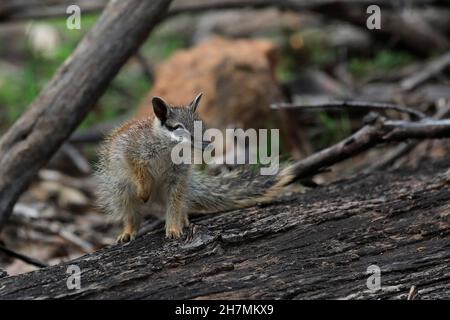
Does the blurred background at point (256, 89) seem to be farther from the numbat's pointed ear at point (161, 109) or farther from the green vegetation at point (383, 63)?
the numbat's pointed ear at point (161, 109)

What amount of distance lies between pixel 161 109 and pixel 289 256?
4.07ft

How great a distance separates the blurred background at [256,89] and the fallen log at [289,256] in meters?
1.03

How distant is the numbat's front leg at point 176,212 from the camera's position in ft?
14.8

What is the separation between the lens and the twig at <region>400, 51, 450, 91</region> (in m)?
8.37

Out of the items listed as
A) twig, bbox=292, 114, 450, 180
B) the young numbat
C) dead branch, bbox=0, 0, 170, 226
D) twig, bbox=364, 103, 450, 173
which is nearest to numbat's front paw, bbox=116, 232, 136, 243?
the young numbat

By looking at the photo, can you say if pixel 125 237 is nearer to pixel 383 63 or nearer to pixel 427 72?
pixel 427 72

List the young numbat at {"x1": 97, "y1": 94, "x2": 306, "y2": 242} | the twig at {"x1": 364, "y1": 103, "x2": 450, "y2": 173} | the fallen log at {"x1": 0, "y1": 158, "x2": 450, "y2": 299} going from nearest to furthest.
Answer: the fallen log at {"x1": 0, "y1": 158, "x2": 450, "y2": 299} → the young numbat at {"x1": 97, "y1": 94, "x2": 306, "y2": 242} → the twig at {"x1": 364, "y1": 103, "x2": 450, "y2": 173}

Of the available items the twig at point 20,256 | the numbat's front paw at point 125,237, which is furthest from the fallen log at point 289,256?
the twig at point 20,256

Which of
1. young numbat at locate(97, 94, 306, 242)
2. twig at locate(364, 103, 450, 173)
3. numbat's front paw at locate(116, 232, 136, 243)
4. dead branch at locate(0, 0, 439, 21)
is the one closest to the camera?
young numbat at locate(97, 94, 306, 242)

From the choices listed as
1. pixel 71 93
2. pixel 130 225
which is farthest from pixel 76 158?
pixel 130 225

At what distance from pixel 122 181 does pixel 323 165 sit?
1571 millimetres

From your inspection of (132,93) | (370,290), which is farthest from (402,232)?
(132,93)

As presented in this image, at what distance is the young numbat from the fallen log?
162 millimetres

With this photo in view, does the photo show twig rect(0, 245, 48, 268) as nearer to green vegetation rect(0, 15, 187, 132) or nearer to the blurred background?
the blurred background
